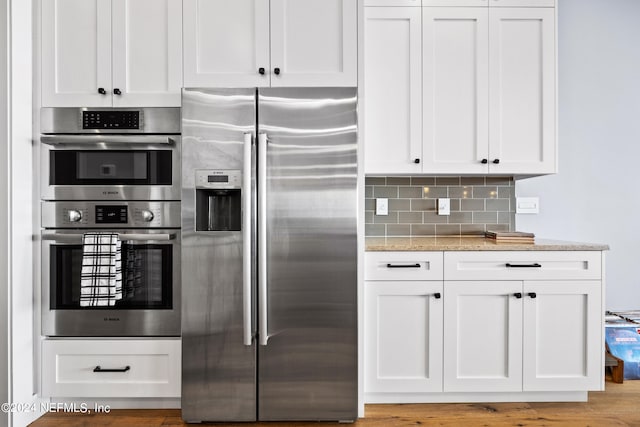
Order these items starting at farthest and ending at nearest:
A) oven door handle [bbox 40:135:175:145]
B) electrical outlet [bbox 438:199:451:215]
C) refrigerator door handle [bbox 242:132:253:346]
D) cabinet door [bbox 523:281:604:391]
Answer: electrical outlet [bbox 438:199:451:215]
cabinet door [bbox 523:281:604:391]
oven door handle [bbox 40:135:175:145]
refrigerator door handle [bbox 242:132:253:346]

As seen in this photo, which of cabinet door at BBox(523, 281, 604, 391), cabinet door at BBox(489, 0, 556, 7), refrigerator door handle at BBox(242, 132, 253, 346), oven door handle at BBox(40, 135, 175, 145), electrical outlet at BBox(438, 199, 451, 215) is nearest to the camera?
refrigerator door handle at BBox(242, 132, 253, 346)

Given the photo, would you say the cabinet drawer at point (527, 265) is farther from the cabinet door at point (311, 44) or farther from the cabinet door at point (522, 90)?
the cabinet door at point (311, 44)

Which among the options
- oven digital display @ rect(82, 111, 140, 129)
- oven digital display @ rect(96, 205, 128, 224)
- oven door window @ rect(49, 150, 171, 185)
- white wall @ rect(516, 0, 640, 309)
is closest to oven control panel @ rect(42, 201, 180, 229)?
oven digital display @ rect(96, 205, 128, 224)

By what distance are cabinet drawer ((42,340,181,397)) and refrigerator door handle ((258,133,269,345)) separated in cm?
52

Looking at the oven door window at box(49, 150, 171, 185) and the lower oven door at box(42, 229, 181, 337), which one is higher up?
the oven door window at box(49, 150, 171, 185)

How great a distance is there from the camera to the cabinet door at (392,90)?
2158mm

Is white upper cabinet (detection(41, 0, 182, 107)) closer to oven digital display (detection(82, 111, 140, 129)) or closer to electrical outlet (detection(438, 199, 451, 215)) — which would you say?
oven digital display (detection(82, 111, 140, 129))

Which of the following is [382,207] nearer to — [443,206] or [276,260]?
[443,206]

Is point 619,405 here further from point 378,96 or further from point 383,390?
point 378,96

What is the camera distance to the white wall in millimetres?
2627

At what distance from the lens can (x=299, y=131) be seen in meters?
1.86

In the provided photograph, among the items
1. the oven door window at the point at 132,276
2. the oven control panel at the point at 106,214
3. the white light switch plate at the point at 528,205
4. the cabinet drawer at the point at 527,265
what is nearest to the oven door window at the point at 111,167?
the oven control panel at the point at 106,214

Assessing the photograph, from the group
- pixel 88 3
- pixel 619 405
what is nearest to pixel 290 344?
pixel 619 405

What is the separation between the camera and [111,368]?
198cm
